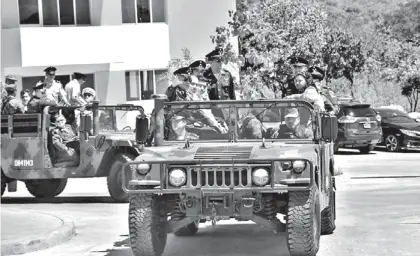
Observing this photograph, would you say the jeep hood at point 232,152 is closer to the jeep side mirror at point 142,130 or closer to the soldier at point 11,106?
the jeep side mirror at point 142,130

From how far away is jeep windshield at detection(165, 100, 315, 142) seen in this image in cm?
1118

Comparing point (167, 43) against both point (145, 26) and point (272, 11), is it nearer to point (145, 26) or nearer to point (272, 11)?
point (145, 26)

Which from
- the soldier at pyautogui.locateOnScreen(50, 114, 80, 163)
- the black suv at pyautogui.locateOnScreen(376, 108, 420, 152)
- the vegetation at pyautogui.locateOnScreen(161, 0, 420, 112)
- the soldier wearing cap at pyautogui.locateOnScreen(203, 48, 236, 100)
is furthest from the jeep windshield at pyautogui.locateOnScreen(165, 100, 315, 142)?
the vegetation at pyautogui.locateOnScreen(161, 0, 420, 112)

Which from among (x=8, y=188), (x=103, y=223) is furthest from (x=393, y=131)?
(x=103, y=223)

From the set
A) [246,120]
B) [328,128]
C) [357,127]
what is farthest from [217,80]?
[357,127]

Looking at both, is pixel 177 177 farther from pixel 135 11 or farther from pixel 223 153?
pixel 135 11

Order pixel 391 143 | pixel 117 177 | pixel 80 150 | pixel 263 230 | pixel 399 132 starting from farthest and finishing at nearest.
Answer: pixel 391 143, pixel 399 132, pixel 80 150, pixel 117 177, pixel 263 230

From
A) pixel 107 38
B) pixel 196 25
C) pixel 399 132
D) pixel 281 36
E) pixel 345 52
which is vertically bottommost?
pixel 399 132

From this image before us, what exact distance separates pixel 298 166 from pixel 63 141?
766cm

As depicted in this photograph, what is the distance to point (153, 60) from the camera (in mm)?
33844

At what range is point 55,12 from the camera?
3112 cm

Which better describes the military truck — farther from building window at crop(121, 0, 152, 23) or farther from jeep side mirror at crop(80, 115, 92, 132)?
building window at crop(121, 0, 152, 23)

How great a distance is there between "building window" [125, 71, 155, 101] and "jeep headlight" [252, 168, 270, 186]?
78.7ft

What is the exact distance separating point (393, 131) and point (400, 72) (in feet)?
63.5
